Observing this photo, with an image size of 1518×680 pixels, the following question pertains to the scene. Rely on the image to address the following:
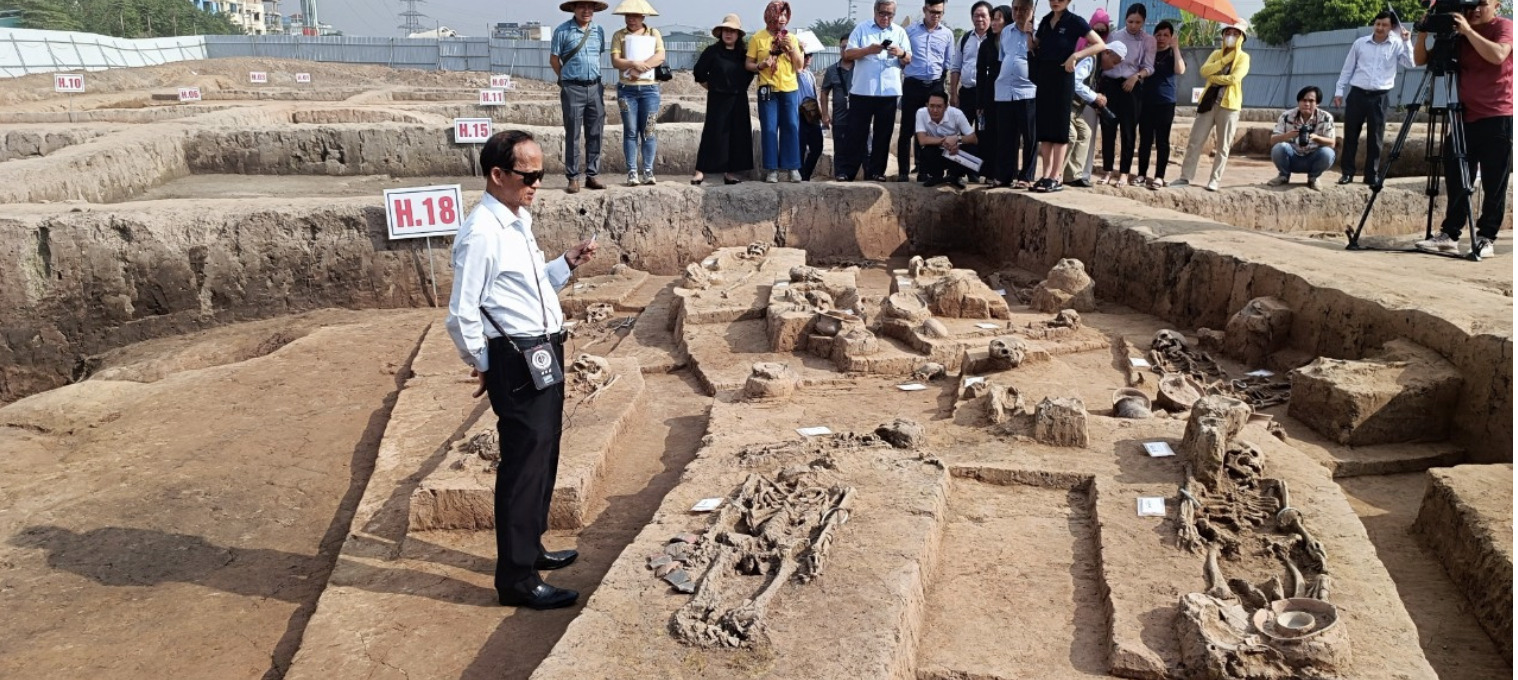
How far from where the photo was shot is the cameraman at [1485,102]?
20.0ft

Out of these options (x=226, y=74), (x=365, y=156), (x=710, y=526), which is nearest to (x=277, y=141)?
(x=365, y=156)

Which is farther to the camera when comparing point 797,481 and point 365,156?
point 365,156

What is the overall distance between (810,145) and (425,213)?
12.4 feet

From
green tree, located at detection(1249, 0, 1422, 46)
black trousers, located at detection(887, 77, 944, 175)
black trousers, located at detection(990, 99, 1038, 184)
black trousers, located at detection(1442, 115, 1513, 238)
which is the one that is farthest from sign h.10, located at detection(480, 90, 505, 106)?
green tree, located at detection(1249, 0, 1422, 46)

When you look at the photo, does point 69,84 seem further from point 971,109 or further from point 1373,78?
point 1373,78

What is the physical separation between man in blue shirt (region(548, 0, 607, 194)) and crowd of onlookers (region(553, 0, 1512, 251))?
13 mm

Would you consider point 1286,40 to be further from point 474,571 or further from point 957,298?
point 474,571

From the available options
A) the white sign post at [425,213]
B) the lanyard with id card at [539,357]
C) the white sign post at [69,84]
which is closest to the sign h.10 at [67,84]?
the white sign post at [69,84]

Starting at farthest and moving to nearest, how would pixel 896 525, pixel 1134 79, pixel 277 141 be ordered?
1. pixel 277 141
2. pixel 1134 79
3. pixel 896 525

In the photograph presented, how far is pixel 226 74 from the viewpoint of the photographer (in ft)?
93.9

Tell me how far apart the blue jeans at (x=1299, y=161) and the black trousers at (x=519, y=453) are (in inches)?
339

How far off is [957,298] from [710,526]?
3508mm

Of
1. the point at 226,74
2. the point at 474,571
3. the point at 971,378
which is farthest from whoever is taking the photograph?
the point at 226,74

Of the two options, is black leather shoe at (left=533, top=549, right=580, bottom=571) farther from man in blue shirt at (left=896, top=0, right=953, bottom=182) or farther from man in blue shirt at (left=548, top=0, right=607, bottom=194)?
man in blue shirt at (left=896, top=0, right=953, bottom=182)
